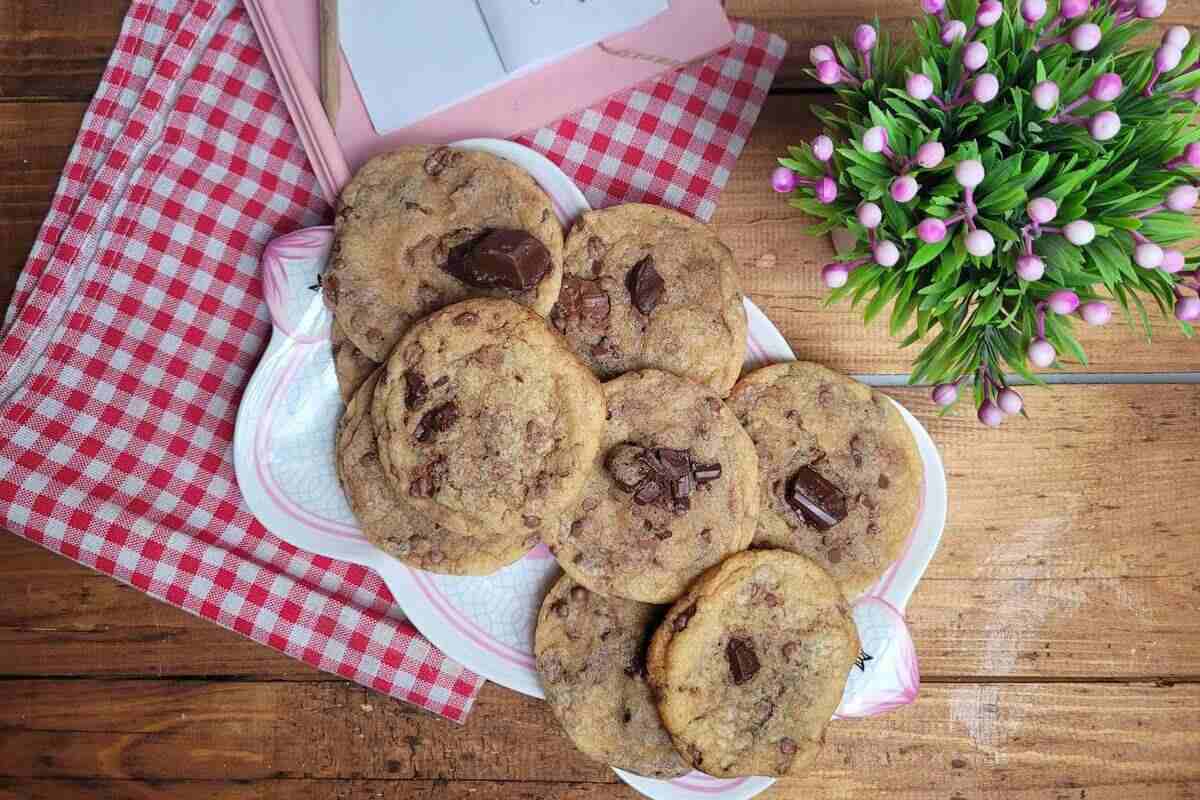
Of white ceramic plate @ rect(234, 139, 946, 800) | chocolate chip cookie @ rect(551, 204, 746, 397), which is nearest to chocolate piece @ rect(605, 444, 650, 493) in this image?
chocolate chip cookie @ rect(551, 204, 746, 397)

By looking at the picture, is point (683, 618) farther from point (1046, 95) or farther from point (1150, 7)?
point (1150, 7)

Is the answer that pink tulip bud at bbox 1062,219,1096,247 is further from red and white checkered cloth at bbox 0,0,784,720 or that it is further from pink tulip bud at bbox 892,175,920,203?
red and white checkered cloth at bbox 0,0,784,720

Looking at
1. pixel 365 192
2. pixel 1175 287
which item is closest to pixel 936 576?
pixel 1175 287

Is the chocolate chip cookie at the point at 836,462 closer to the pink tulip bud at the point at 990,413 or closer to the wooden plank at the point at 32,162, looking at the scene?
the pink tulip bud at the point at 990,413

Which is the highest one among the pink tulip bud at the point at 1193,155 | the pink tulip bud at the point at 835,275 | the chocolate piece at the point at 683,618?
the pink tulip bud at the point at 1193,155

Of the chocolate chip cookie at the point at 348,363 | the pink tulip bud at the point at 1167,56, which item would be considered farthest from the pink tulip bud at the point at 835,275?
the chocolate chip cookie at the point at 348,363

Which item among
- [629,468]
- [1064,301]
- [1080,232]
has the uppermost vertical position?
[1080,232]

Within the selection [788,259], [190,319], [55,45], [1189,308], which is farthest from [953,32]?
[55,45]
